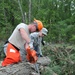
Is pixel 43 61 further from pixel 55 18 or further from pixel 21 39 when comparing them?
pixel 55 18

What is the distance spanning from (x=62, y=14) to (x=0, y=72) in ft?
60.6

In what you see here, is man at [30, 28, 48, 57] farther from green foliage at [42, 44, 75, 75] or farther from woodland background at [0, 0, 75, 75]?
woodland background at [0, 0, 75, 75]

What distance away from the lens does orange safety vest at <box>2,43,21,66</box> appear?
6.03 m

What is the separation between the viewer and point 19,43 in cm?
619

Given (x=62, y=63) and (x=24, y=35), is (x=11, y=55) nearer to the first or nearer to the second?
(x=24, y=35)

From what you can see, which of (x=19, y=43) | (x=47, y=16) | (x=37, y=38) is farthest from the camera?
(x=47, y=16)

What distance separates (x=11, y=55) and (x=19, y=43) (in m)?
0.34

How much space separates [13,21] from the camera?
83.2ft

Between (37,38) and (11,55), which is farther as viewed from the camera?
(37,38)

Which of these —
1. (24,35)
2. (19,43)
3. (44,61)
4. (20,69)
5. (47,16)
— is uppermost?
(24,35)

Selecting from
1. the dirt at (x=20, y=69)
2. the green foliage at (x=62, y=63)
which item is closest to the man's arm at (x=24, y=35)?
the dirt at (x=20, y=69)

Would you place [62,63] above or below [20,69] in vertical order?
below

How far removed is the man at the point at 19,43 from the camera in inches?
235

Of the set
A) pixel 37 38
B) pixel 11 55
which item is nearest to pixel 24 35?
pixel 11 55
